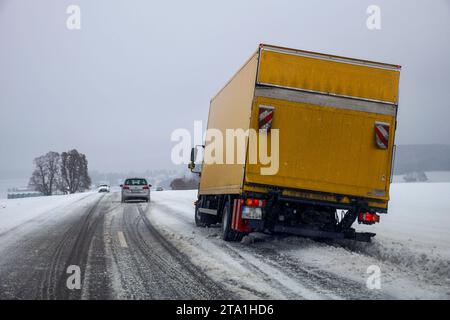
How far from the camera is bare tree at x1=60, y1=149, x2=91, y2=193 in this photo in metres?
84.8

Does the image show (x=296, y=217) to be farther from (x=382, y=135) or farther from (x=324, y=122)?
(x=382, y=135)

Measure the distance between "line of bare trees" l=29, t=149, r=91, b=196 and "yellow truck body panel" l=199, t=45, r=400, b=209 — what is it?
8074 centimetres

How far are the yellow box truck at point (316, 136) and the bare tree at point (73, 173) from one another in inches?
3160

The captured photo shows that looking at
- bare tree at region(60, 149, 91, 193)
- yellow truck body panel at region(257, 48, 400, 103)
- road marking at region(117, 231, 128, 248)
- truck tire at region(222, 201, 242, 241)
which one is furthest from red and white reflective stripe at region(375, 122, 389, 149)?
bare tree at region(60, 149, 91, 193)

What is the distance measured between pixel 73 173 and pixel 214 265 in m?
84.6

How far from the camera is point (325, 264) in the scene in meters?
6.91

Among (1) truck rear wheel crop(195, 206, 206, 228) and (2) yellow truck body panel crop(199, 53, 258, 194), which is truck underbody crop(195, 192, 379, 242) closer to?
(2) yellow truck body panel crop(199, 53, 258, 194)

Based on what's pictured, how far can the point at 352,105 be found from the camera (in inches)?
322

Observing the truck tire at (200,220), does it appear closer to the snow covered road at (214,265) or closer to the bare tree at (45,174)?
the snow covered road at (214,265)

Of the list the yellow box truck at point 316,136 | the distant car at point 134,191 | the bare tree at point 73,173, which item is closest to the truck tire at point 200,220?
the yellow box truck at point 316,136

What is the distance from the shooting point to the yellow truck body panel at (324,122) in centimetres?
813

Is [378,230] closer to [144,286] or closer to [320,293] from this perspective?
[320,293]

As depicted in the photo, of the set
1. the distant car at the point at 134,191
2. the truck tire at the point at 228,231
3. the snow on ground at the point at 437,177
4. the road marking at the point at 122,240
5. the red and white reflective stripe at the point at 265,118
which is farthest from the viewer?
the snow on ground at the point at 437,177

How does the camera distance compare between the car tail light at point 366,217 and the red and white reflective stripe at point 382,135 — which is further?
the car tail light at point 366,217
